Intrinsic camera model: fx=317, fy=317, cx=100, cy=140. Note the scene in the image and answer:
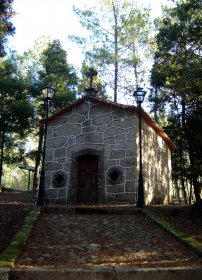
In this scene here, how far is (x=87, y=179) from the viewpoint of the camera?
13.8 m

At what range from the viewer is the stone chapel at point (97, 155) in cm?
1304

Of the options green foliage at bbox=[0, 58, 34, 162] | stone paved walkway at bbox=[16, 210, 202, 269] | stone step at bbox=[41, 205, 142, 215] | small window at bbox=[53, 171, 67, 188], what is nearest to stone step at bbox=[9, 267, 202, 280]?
stone paved walkway at bbox=[16, 210, 202, 269]

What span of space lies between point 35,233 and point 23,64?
24.5 meters

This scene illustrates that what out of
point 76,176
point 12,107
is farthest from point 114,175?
point 12,107

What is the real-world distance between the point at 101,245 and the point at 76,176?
767cm

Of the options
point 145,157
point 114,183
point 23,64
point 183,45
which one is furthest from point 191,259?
point 23,64

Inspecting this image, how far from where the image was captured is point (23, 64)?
29062mm

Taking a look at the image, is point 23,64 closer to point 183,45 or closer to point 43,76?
point 43,76

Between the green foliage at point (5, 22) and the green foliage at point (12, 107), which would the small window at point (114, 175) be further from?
the green foliage at point (12, 107)

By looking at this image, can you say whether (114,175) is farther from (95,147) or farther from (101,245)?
(101,245)

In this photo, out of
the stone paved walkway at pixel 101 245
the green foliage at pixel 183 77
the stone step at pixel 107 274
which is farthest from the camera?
the green foliage at pixel 183 77

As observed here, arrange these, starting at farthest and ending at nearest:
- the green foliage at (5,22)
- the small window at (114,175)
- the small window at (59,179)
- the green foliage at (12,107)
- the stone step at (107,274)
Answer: the green foliage at (12,107) → the small window at (59,179) → the small window at (114,175) → the green foliage at (5,22) → the stone step at (107,274)

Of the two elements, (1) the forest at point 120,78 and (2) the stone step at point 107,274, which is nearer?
(2) the stone step at point 107,274

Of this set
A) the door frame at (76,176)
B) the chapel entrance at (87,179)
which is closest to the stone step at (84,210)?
the door frame at (76,176)
